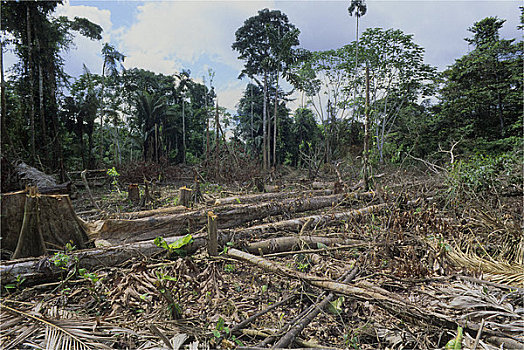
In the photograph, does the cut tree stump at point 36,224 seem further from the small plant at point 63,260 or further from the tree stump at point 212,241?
the tree stump at point 212,241

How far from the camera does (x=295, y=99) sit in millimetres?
25594

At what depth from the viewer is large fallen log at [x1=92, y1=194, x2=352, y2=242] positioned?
3.83m

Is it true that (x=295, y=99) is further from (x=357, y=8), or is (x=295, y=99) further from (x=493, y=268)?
(x=493, y=268)

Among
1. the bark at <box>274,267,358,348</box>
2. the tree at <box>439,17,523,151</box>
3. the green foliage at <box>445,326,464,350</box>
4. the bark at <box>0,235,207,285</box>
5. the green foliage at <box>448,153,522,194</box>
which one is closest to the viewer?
the green foliage at <box>445,326,464,350</box>

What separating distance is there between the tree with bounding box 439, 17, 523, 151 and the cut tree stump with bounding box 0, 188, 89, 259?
16.8 metres

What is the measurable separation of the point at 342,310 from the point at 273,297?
679mm

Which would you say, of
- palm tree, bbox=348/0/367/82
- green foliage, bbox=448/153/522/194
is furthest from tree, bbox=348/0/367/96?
green foliage, bbox=448/153/522/194

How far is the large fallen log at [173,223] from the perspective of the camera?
383cm

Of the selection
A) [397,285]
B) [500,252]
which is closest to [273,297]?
[397,285]

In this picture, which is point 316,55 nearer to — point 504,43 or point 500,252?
point 504,43

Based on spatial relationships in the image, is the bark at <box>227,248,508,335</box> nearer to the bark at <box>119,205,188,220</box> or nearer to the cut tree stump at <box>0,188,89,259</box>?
the cut tree stump at <box>0,188,89,259</box>

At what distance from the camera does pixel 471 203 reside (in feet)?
15.7

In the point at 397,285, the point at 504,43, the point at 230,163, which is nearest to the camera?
the point at 397,285

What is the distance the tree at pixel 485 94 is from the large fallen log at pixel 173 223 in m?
14.2
